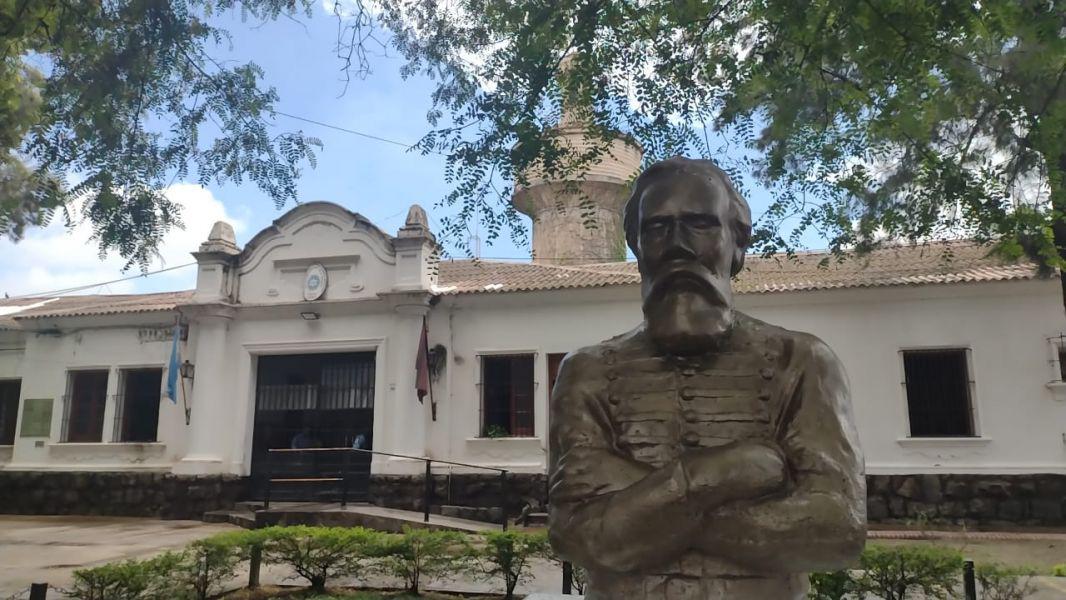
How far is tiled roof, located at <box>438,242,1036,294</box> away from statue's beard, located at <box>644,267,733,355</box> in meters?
9.04

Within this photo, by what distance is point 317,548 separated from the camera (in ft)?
23.3

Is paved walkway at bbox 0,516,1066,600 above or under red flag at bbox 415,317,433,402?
under

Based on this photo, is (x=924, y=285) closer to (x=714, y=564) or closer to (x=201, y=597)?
(x=201, y=597)

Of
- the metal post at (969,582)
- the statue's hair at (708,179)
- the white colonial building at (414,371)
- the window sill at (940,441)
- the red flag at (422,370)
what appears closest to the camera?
the statue's hair at (708,179)

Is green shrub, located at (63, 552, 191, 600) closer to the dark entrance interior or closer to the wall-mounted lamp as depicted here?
the dark entrance interior

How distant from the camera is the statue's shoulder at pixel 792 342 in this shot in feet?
7.03

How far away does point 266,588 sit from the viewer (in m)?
7.26

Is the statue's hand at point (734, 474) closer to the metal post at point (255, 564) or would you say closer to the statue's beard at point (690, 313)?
the statue's beard at point (690, 313)

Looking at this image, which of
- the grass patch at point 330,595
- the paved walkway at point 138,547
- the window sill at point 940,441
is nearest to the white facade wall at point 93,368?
the paved walkway at point 138,547

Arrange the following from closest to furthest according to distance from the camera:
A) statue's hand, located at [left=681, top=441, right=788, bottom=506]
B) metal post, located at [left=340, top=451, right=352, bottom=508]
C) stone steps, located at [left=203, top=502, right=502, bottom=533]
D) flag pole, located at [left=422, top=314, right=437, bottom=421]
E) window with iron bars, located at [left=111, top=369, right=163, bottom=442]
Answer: statue's hand, located at [left=681, top=441, right=788, bottom=506], stone steps, located at [left=203, top=502, right=502, bottom=533], metal post, located at [left=340, top=451, right=352, bottom=508], flag pole, located at [left=422, top=314, right=437, bottom=421], window with iron bars, located at [left=111, top=369, right=163, bottom=442]

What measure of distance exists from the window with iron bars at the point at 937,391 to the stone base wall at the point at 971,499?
2.51 feet

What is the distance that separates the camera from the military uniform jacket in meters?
1.88

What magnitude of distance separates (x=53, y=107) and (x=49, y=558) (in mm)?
6261

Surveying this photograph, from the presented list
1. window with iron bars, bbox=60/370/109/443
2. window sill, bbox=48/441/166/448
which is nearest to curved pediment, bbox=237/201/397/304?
window sill, bbox=48/441/166/448
